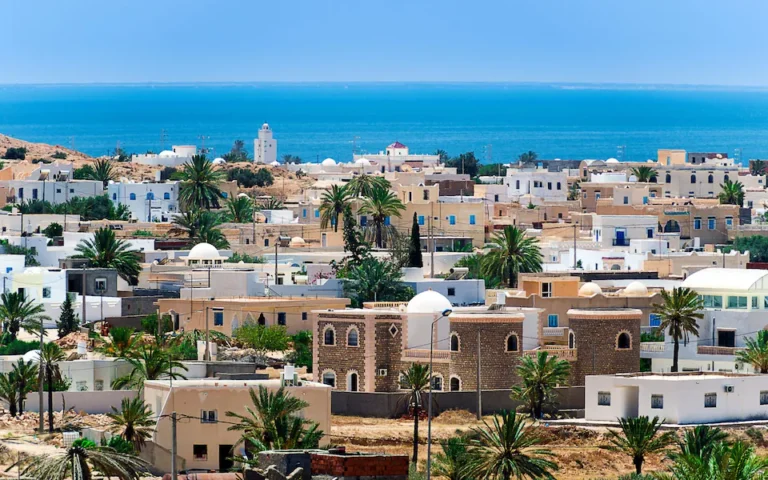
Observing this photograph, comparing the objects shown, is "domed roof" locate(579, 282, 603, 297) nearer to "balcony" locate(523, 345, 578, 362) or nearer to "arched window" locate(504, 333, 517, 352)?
"balcony" locate(523, 345, 578, 362)

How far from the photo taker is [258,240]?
9550cm

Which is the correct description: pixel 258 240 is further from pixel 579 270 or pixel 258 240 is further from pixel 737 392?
pixel 737 392

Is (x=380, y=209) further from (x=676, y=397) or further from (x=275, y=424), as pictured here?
(x=275, y=424)

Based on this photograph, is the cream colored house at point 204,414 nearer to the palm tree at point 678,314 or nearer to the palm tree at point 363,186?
the palm tree at point 678,314

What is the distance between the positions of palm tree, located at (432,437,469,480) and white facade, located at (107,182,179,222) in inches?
2405

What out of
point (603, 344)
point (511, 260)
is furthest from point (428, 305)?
point (511, 260)

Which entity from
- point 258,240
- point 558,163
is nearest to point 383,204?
point 258,240

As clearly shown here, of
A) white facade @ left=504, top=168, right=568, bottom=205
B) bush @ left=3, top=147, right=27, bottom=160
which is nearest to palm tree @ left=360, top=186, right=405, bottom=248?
white facade @ left=504, top=168, right=568, bottom=205

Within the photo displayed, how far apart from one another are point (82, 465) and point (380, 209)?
182 ft

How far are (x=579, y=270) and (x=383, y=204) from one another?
44.9 feet

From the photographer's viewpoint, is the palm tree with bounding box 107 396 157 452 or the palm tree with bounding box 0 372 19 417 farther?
the palm tree with bounding box 0 372 19 417

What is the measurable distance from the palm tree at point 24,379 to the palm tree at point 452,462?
11980 mm

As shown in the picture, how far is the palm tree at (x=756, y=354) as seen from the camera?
6184cm

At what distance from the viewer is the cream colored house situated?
165 ft
